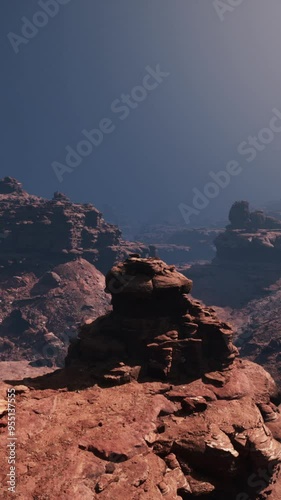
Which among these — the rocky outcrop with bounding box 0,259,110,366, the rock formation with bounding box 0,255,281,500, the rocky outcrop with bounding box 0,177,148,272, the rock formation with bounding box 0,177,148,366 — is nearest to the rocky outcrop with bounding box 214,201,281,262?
the rock formation with bounding box 0,177,148,366

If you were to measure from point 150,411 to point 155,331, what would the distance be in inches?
326

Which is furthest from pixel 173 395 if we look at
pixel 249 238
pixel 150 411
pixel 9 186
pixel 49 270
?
pixel 9 186

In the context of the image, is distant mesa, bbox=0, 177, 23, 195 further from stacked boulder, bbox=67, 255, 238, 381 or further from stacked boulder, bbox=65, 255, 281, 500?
stacked boulder, bbox=67, 255, 238, 381

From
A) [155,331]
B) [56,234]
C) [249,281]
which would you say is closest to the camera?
[155,331]

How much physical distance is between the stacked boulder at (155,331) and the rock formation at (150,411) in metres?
0.09

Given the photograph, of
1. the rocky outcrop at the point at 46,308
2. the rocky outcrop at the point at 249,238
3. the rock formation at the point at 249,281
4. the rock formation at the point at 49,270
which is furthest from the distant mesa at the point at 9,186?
the rocky outcrop at the point at 249,238

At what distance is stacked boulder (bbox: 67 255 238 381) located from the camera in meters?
27.1

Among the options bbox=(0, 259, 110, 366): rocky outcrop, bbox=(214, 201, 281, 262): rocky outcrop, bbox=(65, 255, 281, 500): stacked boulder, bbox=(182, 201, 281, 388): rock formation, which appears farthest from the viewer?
bbox=(214, 201, 281, 262): rocky outcrop

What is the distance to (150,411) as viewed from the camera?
21062mm

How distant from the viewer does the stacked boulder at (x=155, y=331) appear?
27094 millimetres

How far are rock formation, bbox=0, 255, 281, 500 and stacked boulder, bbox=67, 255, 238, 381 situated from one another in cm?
9

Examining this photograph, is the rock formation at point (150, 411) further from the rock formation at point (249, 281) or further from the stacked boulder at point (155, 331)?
the rock formation at point (249, 281)

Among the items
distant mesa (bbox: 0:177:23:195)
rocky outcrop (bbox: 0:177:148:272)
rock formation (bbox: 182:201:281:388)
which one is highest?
distant mesa (bbox: 0:177:23:195)

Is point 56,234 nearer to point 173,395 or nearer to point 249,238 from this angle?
point 249,238
